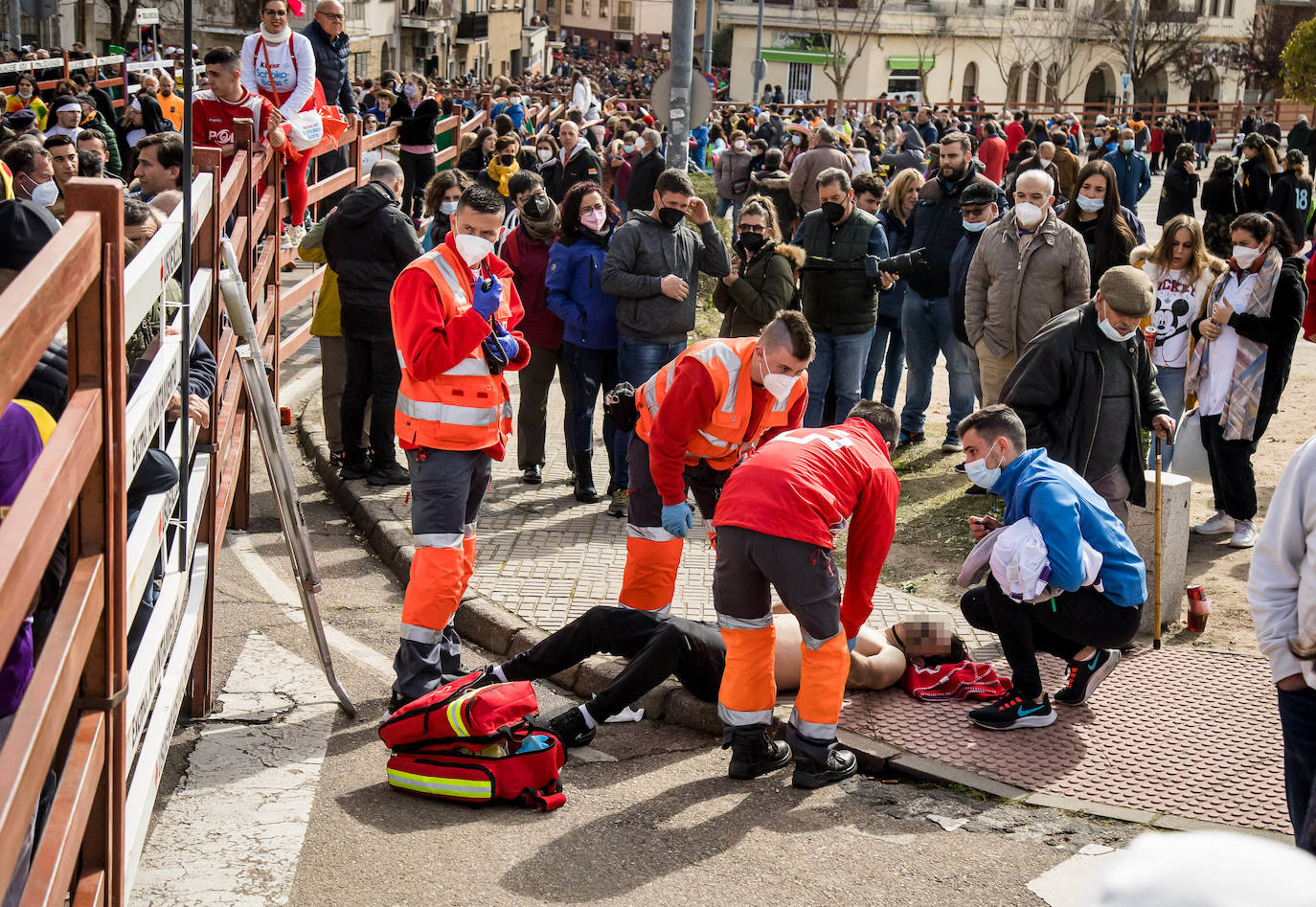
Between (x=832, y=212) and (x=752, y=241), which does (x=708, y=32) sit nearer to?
(x=832, y=212)

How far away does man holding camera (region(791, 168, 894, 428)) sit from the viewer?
9656 millimetres

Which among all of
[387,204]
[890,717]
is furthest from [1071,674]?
[387,204]

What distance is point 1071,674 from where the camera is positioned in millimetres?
6492

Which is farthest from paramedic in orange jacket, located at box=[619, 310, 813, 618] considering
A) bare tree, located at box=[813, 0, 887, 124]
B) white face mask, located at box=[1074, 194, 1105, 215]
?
bare tree, located at box=[813, 0, 887, 124]

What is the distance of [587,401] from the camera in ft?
30.3

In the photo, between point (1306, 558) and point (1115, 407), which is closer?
point (1306, 558)

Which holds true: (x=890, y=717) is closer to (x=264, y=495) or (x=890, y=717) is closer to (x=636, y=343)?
(x=636, y=343)

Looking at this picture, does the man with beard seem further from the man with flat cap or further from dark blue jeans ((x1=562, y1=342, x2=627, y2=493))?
the man with flat cap

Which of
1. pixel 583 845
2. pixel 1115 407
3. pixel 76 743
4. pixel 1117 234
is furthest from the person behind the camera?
pixel 1117 234

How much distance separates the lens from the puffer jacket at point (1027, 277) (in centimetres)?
891

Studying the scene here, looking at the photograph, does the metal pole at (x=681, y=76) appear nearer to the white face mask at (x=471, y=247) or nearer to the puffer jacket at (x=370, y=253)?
the puffer jacket at (x=370, y=253)

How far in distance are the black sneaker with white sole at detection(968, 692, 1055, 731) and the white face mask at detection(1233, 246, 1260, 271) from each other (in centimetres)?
364

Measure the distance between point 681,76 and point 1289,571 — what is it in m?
10.5

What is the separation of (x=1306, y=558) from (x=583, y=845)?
2.63 metres
